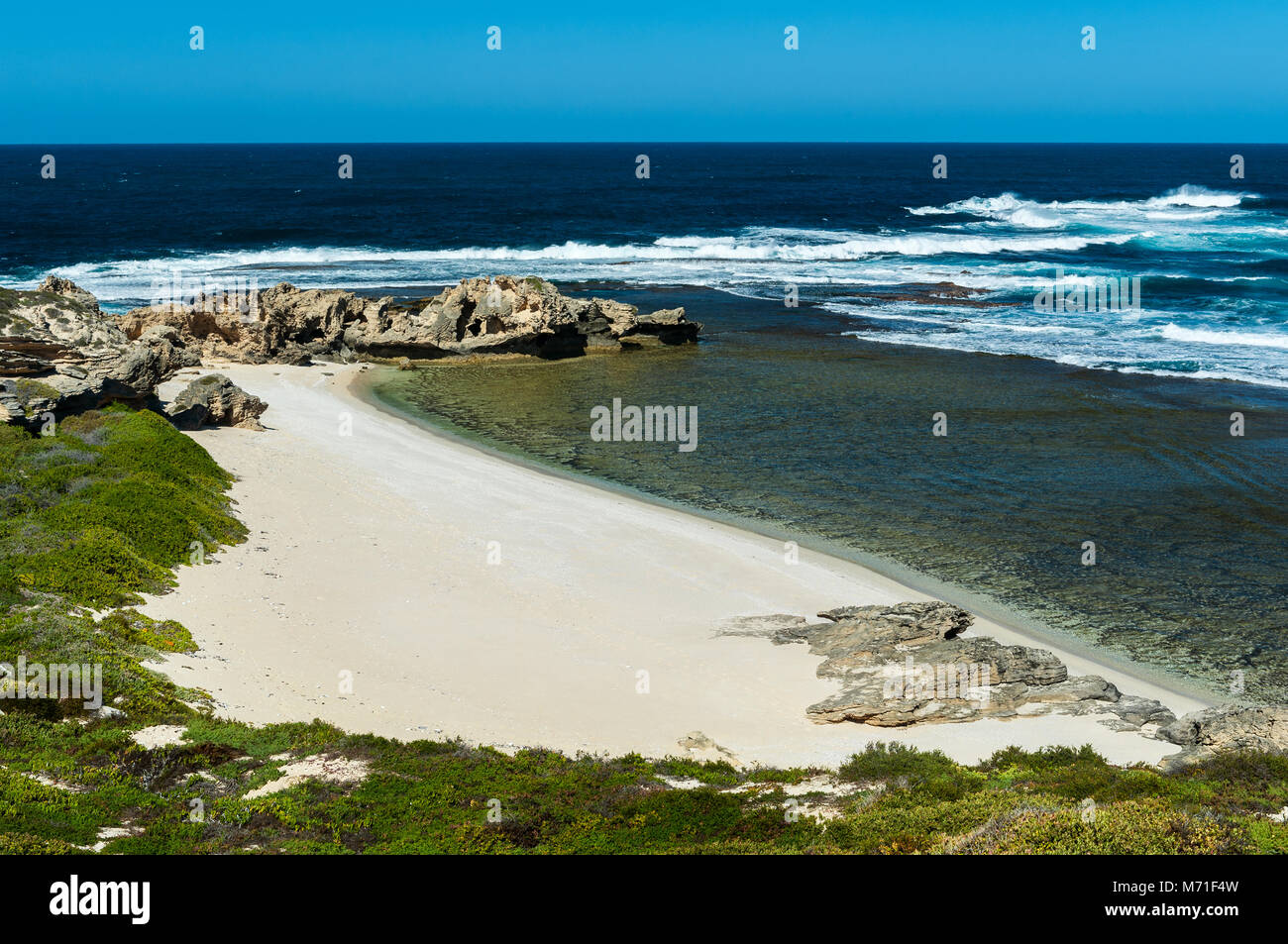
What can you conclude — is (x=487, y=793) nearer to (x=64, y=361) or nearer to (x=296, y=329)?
(x=64, y=361)

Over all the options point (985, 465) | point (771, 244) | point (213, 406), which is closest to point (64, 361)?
point (213, 406)

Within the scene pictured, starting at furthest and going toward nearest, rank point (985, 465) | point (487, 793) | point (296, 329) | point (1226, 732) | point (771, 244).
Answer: point (771, 244), point (296, 329), point (985, 465), point (1226, 732), point (487, 793)

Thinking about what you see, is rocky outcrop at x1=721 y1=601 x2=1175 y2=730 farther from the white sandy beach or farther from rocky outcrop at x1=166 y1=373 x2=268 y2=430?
rocky outcrop at x1=166 y1=373 x2=268 y2=430

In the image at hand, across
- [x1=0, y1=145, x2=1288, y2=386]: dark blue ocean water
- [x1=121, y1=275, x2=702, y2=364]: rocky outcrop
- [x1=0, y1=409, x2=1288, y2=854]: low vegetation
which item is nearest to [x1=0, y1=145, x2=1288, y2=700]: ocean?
[x1=0, y1=145, x2=1288, y2=386]: dark blue ocean water

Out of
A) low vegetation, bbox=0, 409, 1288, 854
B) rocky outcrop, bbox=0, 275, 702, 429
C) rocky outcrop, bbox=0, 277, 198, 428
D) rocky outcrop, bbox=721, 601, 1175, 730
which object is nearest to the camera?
low vegetation, bbox=0, 409, 1288, 854

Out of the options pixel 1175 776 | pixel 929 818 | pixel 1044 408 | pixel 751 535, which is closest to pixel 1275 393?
pixel 1044 408
